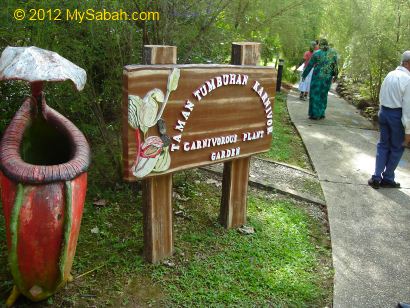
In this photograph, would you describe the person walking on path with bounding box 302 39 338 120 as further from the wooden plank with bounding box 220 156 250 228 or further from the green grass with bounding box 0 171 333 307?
the wooden plank with bounding box 220 156 250 228

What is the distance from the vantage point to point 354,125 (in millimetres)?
7984

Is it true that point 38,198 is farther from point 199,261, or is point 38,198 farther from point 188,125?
point 199,261

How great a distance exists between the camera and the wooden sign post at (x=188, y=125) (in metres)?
2.61

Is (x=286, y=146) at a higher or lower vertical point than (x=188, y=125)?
lower

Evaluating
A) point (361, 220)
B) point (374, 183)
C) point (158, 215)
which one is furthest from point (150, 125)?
point (374, 183)

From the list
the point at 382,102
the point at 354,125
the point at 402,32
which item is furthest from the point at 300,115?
the point at 382,102

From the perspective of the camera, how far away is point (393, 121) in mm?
4680

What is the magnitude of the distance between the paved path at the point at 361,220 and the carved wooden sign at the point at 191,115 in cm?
113

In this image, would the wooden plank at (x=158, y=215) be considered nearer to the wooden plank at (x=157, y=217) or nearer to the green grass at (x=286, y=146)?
the wooden plank at (x=157, y=217)

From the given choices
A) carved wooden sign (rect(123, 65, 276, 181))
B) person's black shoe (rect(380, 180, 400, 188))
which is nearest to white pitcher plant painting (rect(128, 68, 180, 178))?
carved wooden sign (rect(123, 65, 276, 181))

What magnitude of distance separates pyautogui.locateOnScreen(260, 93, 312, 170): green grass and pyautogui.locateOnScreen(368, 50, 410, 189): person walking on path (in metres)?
0.90

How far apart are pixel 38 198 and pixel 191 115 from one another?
112 centimetres

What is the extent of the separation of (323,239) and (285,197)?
0.80 m

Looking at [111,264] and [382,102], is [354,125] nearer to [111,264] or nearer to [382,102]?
[382,102]
